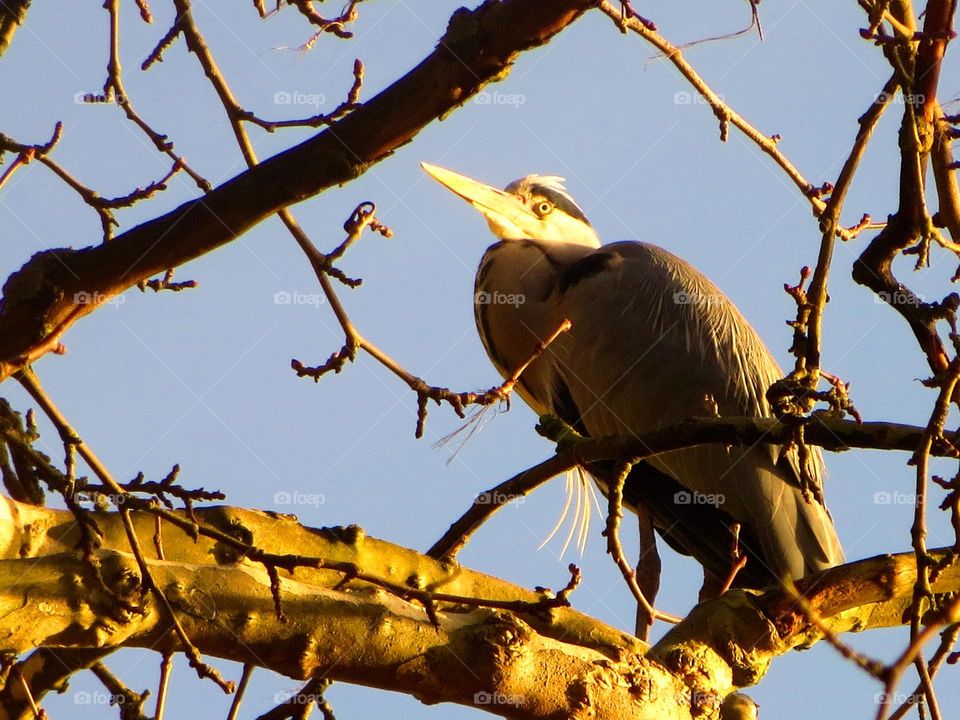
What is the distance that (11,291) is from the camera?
2195mm

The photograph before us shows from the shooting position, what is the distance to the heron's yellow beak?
5379mm

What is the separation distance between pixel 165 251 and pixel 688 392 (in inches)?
119

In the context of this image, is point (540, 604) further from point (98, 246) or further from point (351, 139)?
point (98, 246)

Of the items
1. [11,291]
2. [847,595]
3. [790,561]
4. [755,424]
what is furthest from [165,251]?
[790,561]
